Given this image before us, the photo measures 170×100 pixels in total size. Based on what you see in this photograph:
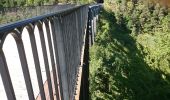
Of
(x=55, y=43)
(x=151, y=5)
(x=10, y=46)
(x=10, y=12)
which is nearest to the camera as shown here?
(x=10, y=46)

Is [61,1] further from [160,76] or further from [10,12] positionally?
[10,12]

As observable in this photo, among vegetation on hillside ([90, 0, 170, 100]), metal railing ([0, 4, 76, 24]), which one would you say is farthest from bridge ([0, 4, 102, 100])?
metal railing ([0, 4, 76, 24])

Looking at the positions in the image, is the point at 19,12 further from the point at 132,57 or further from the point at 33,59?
the point at 33,59

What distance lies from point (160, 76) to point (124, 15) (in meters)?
22.5

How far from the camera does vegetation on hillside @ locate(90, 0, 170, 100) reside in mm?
17281

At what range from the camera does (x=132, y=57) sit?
28672mm

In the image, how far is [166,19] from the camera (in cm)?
4716

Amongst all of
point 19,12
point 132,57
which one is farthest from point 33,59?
point 132,57

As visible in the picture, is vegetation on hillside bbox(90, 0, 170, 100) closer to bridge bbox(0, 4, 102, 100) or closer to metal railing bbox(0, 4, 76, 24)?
metal railing bbox(0, 4, 76, 24)

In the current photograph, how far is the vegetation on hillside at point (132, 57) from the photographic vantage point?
1728 cm

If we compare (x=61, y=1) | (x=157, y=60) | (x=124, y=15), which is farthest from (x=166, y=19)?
(x=157, y=60)

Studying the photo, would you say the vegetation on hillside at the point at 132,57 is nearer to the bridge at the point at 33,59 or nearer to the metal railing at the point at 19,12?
the metal railing at the point at 19,12

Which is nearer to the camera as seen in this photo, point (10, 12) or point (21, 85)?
point (21, 85)

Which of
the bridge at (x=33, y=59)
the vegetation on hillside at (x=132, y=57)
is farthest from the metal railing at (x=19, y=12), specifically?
the bridge at (x=33, y=59)
